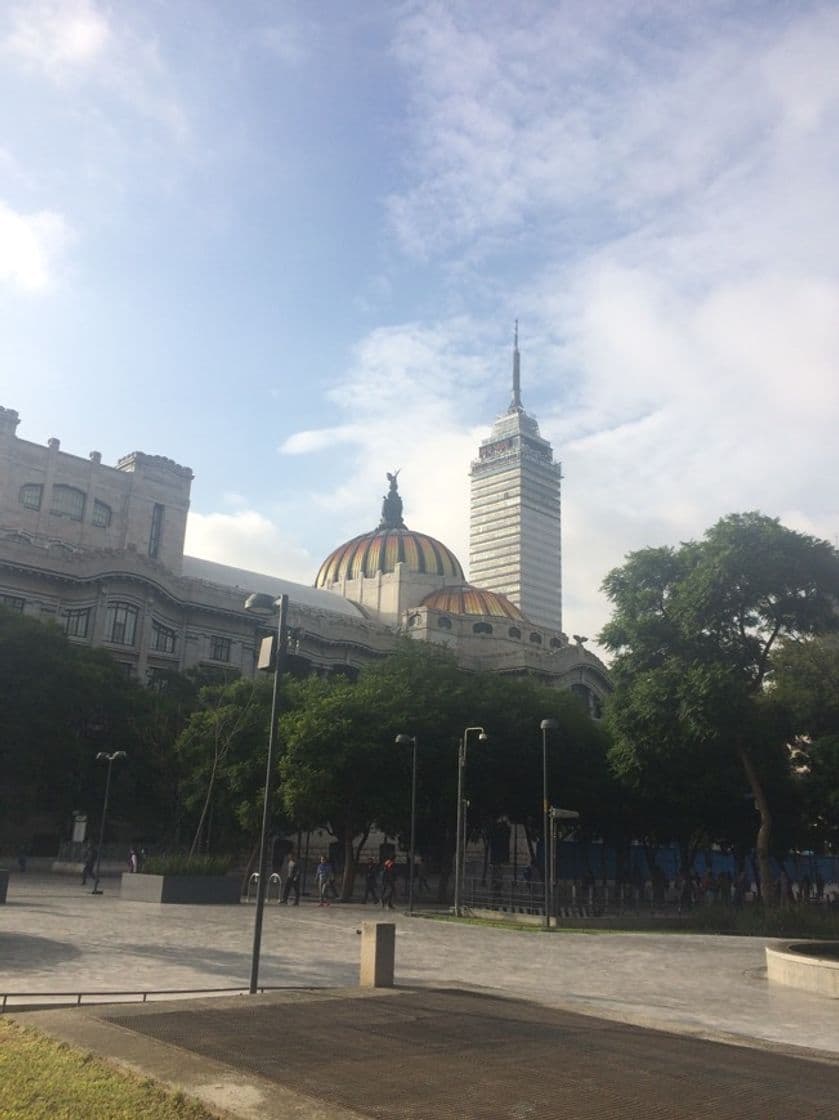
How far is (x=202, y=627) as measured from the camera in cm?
7719

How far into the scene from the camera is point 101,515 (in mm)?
82062

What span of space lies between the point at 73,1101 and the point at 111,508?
78.1 meters

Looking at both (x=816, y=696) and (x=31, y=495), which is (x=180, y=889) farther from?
(x=31, y=495)

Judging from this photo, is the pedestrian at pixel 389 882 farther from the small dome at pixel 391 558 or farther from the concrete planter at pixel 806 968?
the small dome at pixel 391 558

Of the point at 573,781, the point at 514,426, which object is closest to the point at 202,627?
the point at 573,781

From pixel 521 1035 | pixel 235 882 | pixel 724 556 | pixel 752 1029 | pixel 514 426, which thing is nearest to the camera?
pixel 521 1035

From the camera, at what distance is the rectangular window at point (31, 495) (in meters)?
77.4

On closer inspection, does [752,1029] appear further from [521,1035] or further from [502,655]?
[502,655]

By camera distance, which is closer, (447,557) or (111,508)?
(111,508)

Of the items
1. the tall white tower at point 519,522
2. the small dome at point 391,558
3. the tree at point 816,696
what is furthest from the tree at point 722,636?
the tall white tower at point 519,522

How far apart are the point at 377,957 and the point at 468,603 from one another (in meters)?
84.7

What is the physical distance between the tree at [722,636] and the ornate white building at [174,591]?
3525 centimetres

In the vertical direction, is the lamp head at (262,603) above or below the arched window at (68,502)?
below

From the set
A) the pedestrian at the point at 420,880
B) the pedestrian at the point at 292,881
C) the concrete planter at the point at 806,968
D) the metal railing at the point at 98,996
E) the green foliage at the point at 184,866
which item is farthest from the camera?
the pedestrian at the point at 420,880
